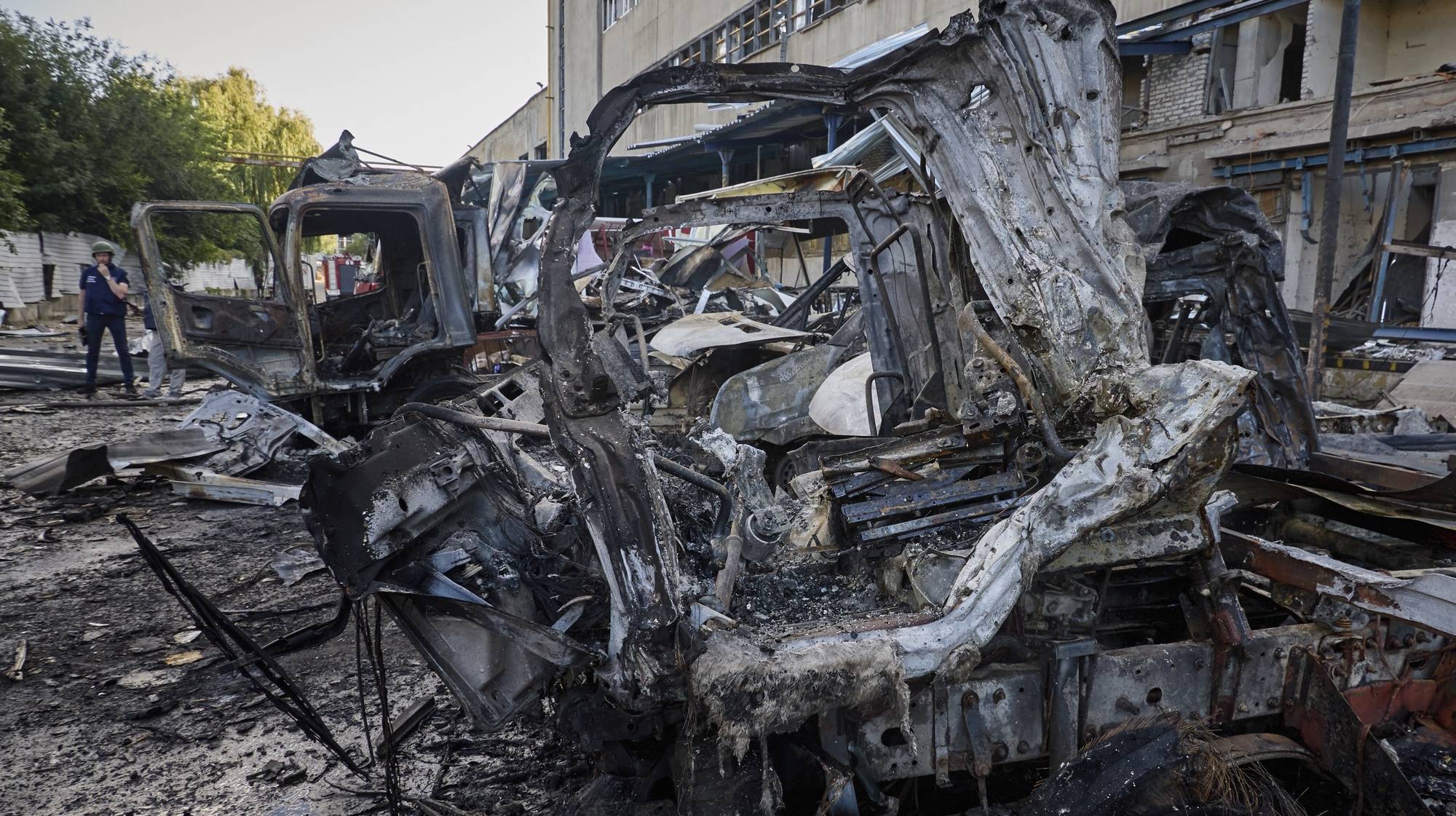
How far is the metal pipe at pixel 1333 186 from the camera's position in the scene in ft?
21.6

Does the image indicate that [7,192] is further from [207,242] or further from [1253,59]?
[1253,59]

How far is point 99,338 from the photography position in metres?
10.7

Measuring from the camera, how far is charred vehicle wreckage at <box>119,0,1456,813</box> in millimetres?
2182

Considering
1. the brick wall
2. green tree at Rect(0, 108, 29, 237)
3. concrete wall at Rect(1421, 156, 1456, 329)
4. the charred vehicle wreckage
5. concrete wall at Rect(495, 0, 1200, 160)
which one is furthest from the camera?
concrete wall at Rect(495, 0, 1200, 160)

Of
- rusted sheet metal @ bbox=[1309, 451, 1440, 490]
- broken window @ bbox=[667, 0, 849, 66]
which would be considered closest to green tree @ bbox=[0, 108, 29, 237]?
broken window @ bbox=[667, 0, 849, 66]

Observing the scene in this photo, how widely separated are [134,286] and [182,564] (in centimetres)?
1793

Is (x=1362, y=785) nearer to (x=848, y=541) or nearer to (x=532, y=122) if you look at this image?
(x=848, y=541)

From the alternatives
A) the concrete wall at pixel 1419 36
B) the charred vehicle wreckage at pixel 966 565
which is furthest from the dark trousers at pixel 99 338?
the concrete wall at pixel 1419 36

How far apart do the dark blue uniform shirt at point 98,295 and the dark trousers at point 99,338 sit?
9 centimetres

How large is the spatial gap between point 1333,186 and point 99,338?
1385 centimetres

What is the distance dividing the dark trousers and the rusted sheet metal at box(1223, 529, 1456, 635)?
12.4 metres

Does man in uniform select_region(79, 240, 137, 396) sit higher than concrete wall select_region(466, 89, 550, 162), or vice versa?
concrete wall select_region(466, 89, 550, 162)

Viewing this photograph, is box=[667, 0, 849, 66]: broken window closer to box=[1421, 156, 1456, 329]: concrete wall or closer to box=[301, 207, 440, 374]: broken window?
box=[301, 207, 440, 374]: broken window

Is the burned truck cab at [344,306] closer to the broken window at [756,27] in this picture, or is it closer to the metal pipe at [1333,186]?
the metal pipe at [1333,186]
